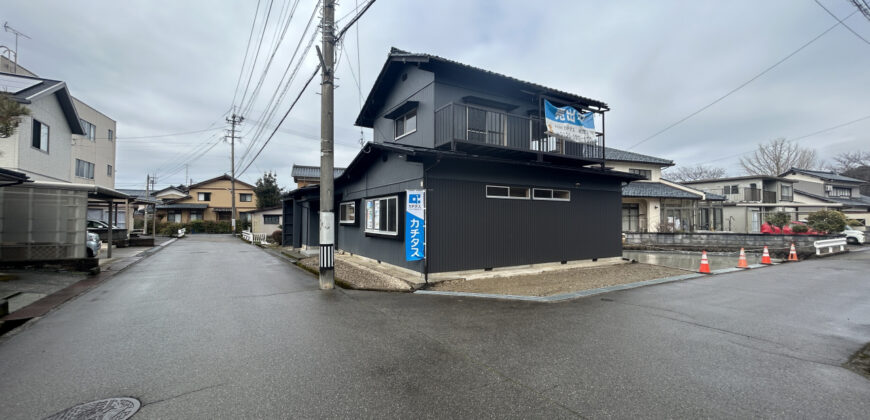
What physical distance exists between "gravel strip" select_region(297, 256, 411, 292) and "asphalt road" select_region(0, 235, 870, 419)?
74 centimetres

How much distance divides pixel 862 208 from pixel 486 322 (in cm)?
4643

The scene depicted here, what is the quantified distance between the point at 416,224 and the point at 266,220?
1062 inches

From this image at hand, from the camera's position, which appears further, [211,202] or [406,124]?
[211,202]

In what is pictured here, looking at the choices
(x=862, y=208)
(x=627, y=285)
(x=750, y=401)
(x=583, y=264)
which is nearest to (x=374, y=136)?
(x=583, y=264)

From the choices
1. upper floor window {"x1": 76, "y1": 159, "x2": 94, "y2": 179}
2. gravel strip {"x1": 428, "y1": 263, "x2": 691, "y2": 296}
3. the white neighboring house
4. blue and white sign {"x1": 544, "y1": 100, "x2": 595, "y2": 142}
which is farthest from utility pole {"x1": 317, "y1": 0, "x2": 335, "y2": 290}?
upper floor window {"x1": 76, "y1": 159, "x2": 94, "y2": 179}

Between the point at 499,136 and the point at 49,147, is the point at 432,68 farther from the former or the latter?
the point at 49,147

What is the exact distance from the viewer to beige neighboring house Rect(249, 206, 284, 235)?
30.3 m

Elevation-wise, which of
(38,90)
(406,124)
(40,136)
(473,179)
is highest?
(38,90)

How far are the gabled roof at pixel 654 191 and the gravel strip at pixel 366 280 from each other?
19.3 m

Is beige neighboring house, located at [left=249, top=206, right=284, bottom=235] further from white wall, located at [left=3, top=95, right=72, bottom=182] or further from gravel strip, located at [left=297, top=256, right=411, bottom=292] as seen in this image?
gravel strip, located at [left=297, top=256, right=411, bottom=292]

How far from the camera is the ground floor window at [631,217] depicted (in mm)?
23750

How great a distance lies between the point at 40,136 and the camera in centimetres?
1427

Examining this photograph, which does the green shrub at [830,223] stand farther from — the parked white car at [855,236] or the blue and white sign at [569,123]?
the blue and white sign at [569,123]

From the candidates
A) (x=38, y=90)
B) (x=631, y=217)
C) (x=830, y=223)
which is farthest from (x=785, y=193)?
(x=38, y=90)
